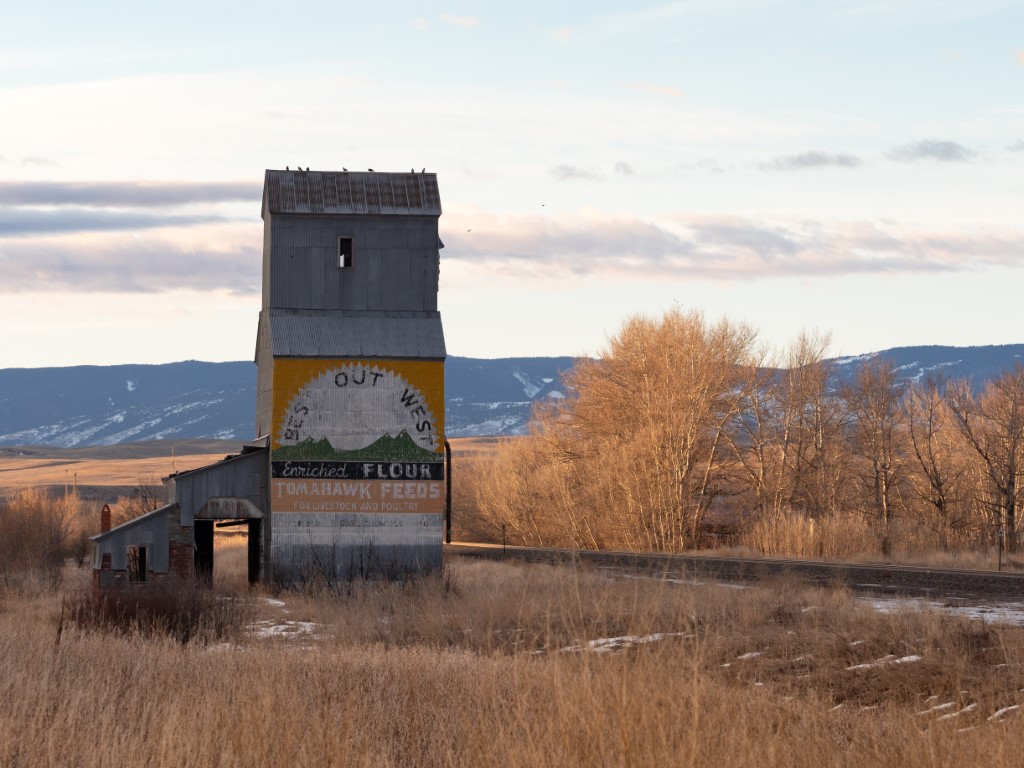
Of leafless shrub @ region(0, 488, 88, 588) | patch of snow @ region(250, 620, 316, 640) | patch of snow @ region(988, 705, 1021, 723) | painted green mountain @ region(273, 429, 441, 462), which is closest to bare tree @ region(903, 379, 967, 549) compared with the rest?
painted green mountain @ region(273, 429, 441, 462)

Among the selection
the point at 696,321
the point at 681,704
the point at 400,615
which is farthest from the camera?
the point at 696,321

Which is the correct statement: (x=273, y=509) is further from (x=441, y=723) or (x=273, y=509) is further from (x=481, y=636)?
(x=441, y=723)

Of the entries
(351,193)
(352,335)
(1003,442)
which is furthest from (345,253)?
(1003,442)

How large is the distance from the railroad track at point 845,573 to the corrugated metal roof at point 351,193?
33.3 ft

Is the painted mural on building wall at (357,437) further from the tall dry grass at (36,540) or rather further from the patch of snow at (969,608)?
the patch of snow at (969,608)

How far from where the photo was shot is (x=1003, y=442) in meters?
50.5

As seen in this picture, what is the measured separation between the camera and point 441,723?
1147 centimetres

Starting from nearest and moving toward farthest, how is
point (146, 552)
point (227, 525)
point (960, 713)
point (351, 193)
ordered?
point (960, 713)
point (146, 552)
point (227, 525)
point (351, 193)

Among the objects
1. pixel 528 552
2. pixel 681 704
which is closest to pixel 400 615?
pixel 681 704

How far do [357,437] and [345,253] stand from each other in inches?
192

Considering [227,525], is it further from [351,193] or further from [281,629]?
[281,629]

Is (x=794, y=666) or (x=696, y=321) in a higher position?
(x=696, y=321)

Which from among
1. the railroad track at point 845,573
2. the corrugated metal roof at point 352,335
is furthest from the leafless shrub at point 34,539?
the railroad track at point 845,573

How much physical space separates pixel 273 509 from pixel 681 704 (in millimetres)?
22221
